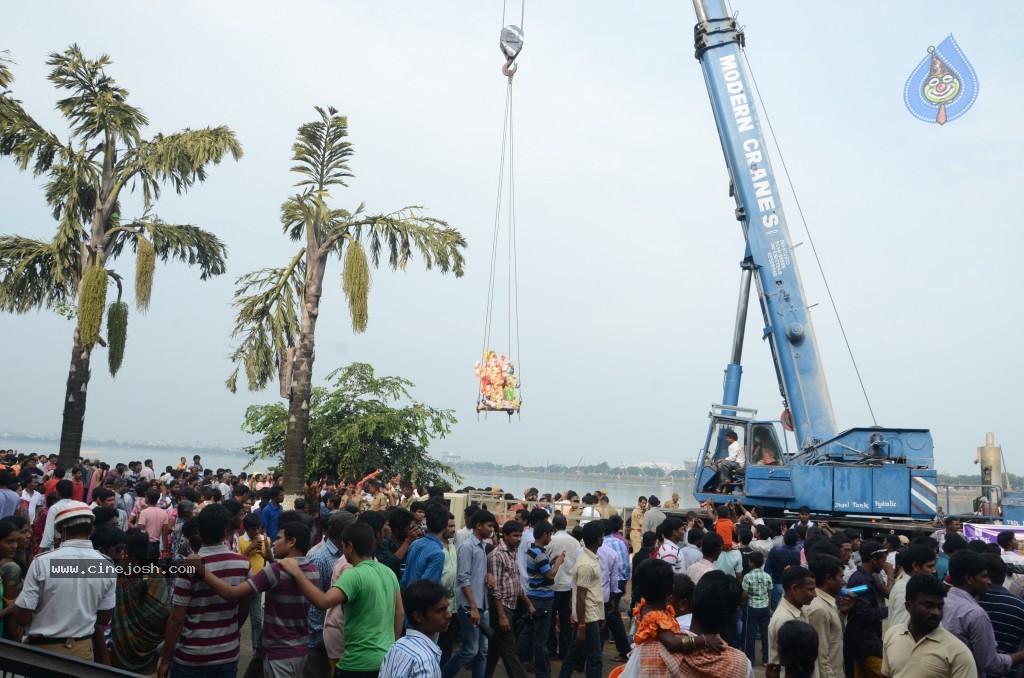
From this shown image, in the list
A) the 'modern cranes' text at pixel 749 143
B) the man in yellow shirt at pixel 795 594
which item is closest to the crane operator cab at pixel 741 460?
the 'modern cranes' text at pixel 749 143

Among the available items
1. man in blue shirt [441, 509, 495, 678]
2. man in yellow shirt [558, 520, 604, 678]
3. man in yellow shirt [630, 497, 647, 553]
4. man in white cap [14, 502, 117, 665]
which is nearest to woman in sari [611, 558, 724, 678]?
man in white cap [14, 502, 117, 665]

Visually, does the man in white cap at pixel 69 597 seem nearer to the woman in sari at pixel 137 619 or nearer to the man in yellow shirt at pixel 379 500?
the woman in sari at pixel 137 619

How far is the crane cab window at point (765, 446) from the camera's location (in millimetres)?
15664

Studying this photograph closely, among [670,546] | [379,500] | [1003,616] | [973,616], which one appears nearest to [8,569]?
[973,616]

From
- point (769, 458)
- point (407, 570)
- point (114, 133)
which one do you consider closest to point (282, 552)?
point (407, 570)

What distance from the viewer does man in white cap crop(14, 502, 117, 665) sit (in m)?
5.57

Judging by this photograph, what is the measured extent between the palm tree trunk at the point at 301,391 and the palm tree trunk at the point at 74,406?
163 inches

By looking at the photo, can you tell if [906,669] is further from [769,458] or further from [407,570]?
[769,458]

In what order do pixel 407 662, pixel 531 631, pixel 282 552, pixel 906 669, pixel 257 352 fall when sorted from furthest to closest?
pixel 257 352 < pixel 531 631 < pixel 282 552 < pixel 906 669 < pixel 407 662

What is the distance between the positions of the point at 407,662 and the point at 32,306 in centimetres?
1684

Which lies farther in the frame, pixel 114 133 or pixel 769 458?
pixel 114 133

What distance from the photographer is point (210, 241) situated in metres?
19.0

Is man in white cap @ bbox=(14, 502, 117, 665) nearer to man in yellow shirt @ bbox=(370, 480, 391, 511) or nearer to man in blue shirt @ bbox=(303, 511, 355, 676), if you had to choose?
man in blue shirt @ bbox=(303, 511, 355, 676)

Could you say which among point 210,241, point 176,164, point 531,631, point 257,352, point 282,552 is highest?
point 176,164
